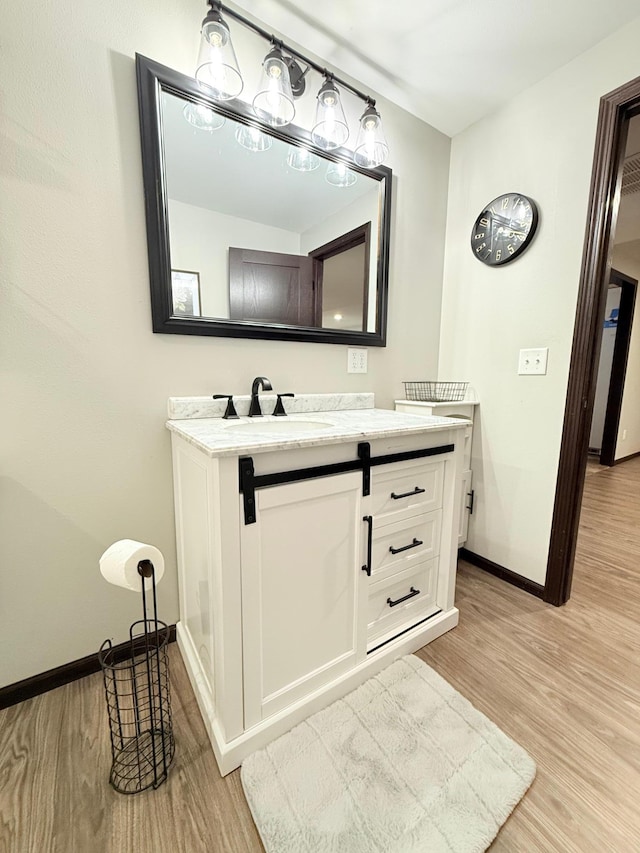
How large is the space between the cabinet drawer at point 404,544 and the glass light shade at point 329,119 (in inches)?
60.3

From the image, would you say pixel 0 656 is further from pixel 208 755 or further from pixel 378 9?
pixel 378 9

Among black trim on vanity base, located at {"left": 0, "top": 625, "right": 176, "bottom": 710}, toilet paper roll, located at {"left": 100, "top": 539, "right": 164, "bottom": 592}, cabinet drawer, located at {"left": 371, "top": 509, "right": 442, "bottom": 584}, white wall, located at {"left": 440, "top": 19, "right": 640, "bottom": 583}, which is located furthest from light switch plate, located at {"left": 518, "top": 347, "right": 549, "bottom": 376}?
black trim on vanity base, located at {"left": 0, "top": 625, "right": 176, "bottom": 710}

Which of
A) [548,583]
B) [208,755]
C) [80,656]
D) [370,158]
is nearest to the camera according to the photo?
[208,755]

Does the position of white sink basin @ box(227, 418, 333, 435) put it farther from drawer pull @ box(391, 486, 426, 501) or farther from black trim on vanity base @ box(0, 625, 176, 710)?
black trim on vanity base @ box(0, 625, 176, 710)

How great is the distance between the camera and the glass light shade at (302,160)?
1460 mm

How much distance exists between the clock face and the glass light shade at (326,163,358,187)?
0.71m

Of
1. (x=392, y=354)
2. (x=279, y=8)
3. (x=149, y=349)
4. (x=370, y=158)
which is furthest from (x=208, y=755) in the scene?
(x=279, y=8)

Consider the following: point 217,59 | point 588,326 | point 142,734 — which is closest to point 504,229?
point 588,326

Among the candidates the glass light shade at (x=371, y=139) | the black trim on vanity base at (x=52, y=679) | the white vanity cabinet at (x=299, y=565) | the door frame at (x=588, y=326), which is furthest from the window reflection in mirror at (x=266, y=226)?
the black trim on vanity base at (x=52, y=679)

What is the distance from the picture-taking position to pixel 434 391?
6.42ft

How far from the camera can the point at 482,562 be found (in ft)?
6.38

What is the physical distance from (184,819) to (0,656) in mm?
770

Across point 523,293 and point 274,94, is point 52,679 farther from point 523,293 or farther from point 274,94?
point 523,293

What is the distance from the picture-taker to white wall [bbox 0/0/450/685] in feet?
3.33
